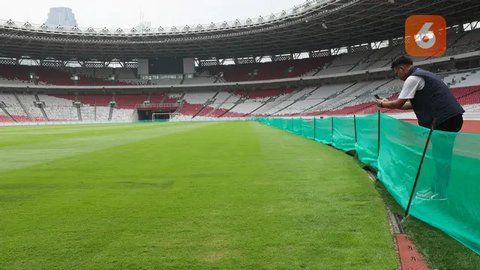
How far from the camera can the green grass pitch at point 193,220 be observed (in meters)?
3.52

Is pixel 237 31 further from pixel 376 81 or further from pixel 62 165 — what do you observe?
pixel 62 165

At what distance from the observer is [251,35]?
2436 inches

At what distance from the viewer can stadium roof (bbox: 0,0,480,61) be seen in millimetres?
46375

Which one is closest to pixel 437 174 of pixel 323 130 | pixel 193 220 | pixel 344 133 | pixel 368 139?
pixel 193 220

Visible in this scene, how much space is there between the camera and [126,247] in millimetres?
3826

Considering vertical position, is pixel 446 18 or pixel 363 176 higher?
pixel 446 18

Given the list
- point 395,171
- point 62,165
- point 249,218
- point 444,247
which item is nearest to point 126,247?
point 249,218

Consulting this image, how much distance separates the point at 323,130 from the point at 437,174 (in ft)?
43.2

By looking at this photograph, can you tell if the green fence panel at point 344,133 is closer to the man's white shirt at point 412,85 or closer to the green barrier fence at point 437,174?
the green barrier fence at point 437,174

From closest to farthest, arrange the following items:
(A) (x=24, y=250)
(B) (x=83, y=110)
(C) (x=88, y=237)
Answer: (A) (x=24, y=250) → (C) (x=88, y=237) → (B) (x=83, y=110)

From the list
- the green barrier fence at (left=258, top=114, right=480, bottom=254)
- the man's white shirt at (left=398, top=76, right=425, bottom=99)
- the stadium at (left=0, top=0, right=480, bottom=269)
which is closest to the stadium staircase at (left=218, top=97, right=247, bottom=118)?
the stadium at (left=0, top=0, right=480, bottom=269)

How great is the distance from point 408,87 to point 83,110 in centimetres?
7544
